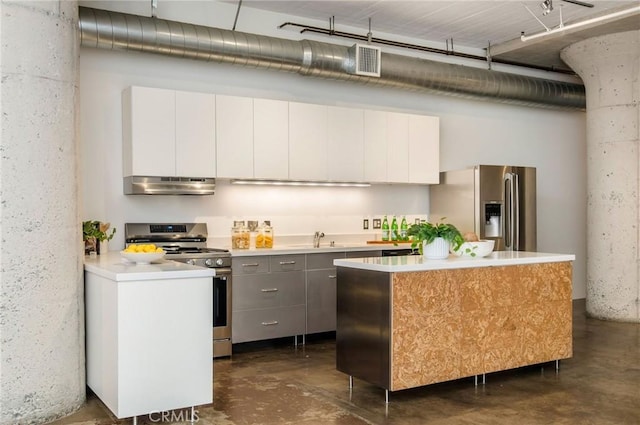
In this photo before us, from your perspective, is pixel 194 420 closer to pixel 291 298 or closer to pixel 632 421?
pixel 291 298

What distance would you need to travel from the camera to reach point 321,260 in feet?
21.8

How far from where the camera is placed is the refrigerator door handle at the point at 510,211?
780cm

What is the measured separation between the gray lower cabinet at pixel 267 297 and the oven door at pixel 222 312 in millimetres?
70

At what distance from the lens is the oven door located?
235 inches

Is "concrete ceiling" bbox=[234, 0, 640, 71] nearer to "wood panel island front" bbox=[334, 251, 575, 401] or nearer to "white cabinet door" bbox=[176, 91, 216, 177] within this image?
"white cabinet door" bbox=[176, 91, 216, 177]

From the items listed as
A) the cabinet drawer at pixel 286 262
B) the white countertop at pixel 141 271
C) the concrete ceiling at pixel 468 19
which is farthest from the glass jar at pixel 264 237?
the concrete ceiling at pixel 468 19

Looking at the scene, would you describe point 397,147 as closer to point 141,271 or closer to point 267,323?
point 267,323

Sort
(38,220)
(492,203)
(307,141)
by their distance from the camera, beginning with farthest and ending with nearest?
(492,203) < (307,141) < (38,220)

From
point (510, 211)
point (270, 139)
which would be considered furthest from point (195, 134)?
point (510, 211)

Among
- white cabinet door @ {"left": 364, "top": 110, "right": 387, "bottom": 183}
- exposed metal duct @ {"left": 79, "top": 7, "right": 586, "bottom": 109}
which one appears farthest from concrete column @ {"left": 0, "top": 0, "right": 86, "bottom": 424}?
white cabinet door @ {"left": 364, "top": 110, "right": 387, "bottom": 183}

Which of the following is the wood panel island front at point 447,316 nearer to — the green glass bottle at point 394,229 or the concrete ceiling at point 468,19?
the green glass bottle at point 394,229

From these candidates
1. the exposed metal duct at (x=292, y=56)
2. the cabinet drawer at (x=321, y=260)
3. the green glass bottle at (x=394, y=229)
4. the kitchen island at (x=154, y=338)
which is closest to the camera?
the kitchen island at (x=154, y=338)

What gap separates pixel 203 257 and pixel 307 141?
1748 millimetres

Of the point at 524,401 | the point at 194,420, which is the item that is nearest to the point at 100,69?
the point at 194,420
